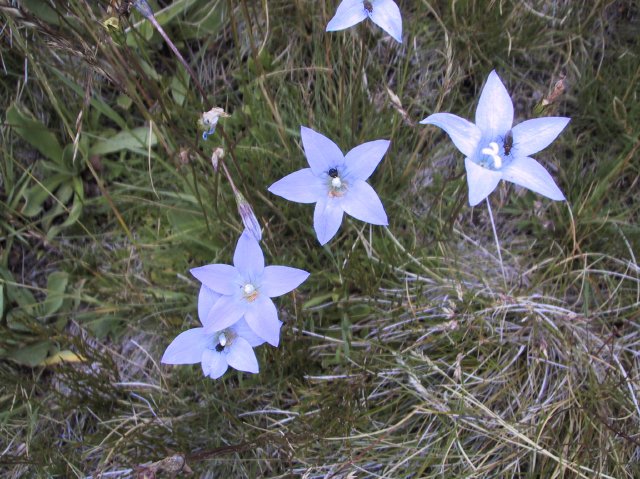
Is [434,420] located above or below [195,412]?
below

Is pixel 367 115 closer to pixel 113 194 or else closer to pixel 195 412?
pixel 113 194

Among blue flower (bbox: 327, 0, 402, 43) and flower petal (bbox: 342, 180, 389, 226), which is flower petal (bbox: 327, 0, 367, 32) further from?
flower petal (bbox: 342, 180, 389, 226)

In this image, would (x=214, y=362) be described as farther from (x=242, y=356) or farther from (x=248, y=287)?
(x=248, y=287)

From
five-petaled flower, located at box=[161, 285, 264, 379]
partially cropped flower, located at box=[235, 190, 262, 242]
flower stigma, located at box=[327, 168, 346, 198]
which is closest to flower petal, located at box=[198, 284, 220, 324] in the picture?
five-petaled flower, located at box=[161, 285, 264, 379]

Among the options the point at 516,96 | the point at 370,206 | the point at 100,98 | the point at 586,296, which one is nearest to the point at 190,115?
the point at 100,98

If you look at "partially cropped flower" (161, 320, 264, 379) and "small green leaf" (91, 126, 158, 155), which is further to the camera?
"small green leaf" (91, 126, 158, 155)

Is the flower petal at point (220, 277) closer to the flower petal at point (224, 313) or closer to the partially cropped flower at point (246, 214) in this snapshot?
the flower petal at point (224, 313)
